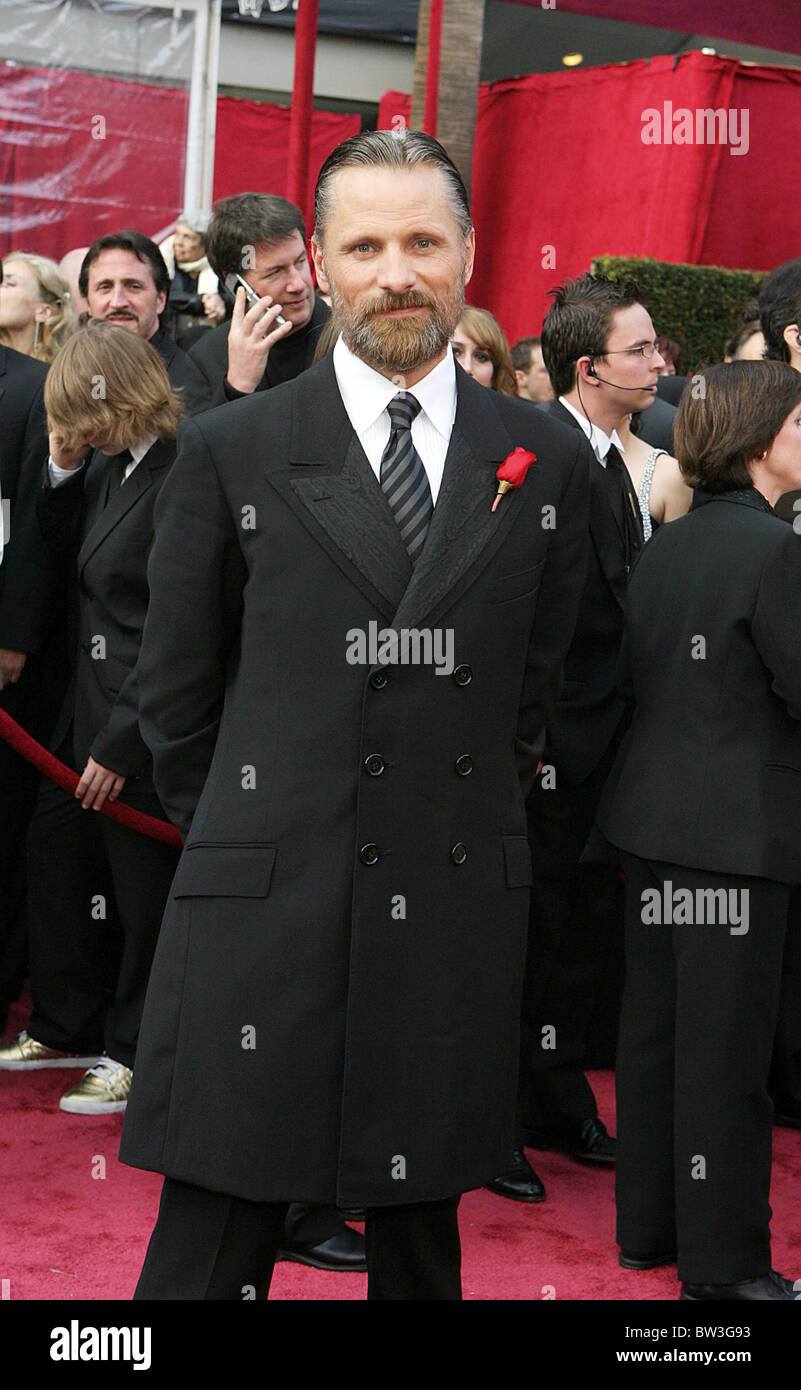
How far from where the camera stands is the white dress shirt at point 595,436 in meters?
3.80

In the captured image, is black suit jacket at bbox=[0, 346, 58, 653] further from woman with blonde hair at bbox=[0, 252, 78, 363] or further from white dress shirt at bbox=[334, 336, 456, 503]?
white dress shirt at bbox=[334, 336, 456, 503]

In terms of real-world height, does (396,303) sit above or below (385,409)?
above

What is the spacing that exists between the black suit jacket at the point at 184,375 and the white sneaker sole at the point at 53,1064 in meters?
1.74

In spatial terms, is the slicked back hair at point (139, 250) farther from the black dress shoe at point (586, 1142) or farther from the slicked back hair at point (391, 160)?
the black dress shoe at point (586, 1142)

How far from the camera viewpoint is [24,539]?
4270 mm

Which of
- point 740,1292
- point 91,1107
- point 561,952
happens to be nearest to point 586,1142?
point 561,952

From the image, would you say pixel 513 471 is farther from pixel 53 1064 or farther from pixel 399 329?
pixel 53 1064

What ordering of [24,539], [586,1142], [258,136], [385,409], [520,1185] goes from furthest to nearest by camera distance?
[258,136] < [24,539] < [586,1142] < [520,1185] < [385,409]

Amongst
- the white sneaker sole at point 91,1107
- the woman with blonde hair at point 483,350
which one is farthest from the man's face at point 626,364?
the white sneaker sole at point 91,1107

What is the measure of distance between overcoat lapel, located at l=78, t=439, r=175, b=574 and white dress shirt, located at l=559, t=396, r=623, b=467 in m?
0.95

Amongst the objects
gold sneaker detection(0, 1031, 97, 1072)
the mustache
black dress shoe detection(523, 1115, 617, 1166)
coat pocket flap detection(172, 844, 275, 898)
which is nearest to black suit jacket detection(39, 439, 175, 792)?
gold sneaker detection(0, 1031, 97, 1072)

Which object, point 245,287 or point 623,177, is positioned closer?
point 245,287

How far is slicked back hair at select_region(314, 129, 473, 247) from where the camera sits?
2.24m

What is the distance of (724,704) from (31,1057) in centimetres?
226
